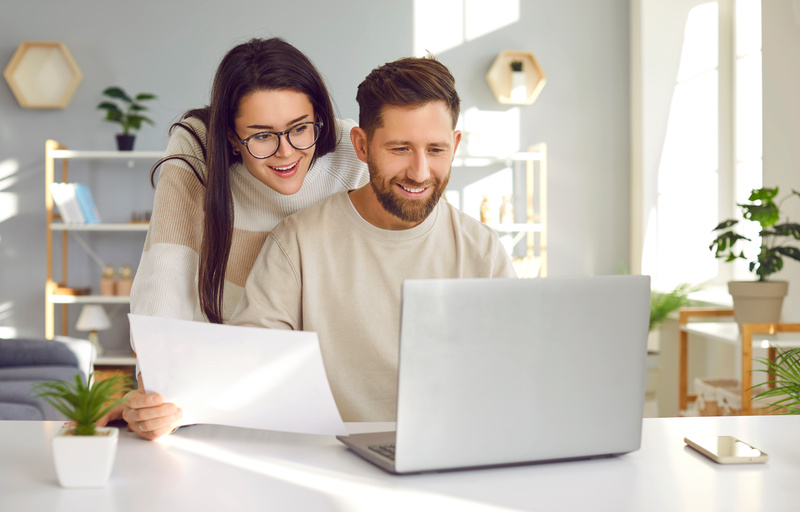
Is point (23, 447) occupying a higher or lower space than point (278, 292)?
lower

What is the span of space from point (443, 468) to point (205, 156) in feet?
3.14

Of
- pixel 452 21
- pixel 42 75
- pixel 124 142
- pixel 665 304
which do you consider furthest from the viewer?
pixel 452 21

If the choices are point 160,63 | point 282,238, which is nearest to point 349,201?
point 282,238

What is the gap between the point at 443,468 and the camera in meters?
0.85

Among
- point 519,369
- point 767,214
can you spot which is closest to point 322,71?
point 767,214

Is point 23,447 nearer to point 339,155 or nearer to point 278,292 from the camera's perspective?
point 278,292

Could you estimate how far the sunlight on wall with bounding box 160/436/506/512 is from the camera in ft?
2.52

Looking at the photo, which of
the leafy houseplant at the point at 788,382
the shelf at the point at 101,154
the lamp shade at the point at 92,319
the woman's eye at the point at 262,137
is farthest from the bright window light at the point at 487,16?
the leafy houseplant at the point at 788,382

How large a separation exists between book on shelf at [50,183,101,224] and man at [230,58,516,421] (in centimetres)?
292

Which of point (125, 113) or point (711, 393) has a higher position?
point (125, 113)

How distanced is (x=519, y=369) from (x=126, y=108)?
12.9 ft

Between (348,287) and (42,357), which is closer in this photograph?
(348,287)

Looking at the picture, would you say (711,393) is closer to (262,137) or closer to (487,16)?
(262,137)

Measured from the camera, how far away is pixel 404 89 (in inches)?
54.4
